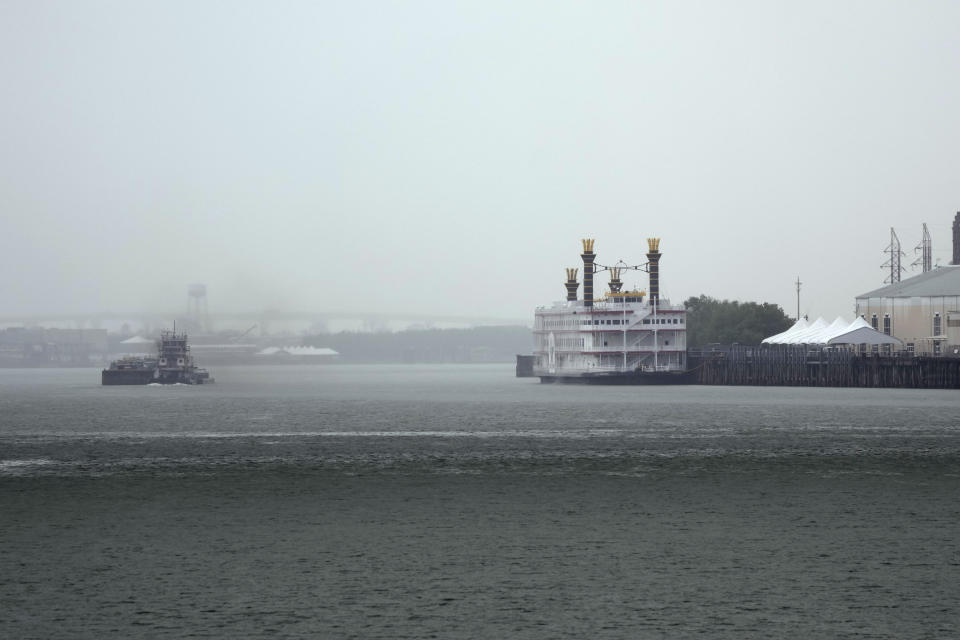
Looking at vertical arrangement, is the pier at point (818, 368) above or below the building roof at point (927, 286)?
below

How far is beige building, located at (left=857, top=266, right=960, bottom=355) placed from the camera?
150 metres

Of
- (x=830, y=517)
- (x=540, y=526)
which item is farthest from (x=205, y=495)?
(x=830, y=517)

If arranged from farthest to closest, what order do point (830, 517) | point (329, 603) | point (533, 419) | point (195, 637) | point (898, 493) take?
point (533, 419)
point (898, 493)
point (830, 517)
point (329, 603)
point (195, 637)

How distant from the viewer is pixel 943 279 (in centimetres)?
15475

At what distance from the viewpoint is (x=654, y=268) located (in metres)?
170

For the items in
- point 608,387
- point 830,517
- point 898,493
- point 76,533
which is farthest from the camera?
point 608,387

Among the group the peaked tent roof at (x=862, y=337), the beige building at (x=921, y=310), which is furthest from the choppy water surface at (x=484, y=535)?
the beige building at (x=921, y=310)

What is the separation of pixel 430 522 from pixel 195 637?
14.5 metres

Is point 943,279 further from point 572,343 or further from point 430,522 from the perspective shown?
point 430,522

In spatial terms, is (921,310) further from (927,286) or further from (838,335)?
(838,335)

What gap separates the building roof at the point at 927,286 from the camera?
15100cm

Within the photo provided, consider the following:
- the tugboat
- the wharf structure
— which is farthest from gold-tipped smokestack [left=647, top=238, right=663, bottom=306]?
the tugboat

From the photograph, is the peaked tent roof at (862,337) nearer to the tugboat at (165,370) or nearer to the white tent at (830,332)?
the white tent at (830,332)

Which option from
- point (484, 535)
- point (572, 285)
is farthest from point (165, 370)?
point (484, 535)
